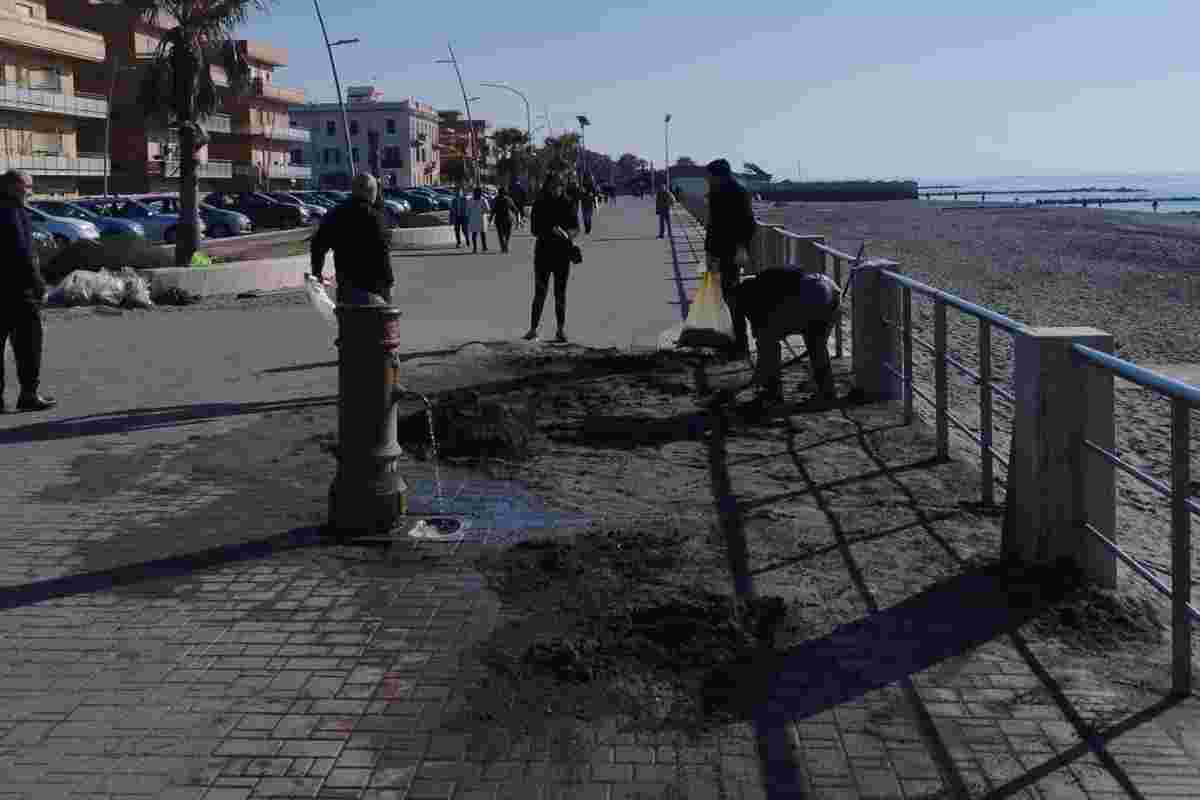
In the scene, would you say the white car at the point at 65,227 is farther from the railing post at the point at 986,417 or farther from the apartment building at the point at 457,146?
the apartment building at the point at 457,146

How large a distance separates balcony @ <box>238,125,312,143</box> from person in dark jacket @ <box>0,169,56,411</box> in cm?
8531

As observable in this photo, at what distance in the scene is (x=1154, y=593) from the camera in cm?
589

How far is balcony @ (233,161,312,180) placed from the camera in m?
91.6

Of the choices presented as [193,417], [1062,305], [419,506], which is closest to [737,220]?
[193,417]

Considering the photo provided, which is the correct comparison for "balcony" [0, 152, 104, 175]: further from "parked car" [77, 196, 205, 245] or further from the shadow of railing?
the shadow of railing

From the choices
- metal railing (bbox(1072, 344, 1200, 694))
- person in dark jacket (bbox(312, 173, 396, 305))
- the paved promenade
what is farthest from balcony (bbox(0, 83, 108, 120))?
metal railing (bbox(1072, 344, 1200, 694))

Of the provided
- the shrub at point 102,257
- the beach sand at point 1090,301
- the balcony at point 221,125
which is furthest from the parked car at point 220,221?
the balcony at point 221,125

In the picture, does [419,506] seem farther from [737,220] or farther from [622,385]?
[737,220]

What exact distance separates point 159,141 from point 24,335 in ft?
149

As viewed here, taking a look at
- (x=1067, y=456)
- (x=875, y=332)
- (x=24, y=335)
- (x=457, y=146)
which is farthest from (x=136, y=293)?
(x=457, y=146)

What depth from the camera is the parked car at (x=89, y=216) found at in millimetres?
38094

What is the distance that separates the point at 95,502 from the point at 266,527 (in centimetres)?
123

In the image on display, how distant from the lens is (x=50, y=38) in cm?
6481

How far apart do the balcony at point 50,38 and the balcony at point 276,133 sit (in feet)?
65.7
